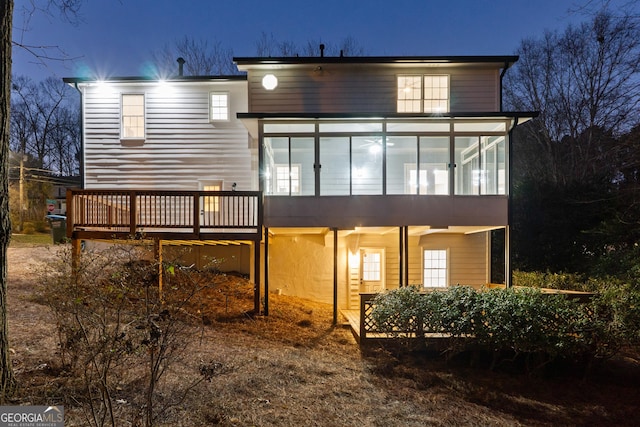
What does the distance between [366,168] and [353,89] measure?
8.67 ft

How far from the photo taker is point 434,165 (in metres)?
10.8

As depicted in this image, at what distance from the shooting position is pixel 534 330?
6.72 meters

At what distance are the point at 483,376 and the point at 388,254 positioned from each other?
5.72m

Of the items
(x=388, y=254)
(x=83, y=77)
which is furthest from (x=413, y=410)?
(x=83, y=77)

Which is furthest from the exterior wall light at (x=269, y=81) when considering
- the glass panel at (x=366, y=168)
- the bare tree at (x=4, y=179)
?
the bare tree at (x=4, y=179)

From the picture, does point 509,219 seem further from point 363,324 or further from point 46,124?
point 46,124

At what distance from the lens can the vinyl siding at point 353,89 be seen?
37.4 feet

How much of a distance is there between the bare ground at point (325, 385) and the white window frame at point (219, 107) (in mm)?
7121

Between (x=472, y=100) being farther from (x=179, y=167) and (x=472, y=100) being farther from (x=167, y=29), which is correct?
(x=167, y=29)

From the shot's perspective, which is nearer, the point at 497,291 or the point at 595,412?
the point at 595,412

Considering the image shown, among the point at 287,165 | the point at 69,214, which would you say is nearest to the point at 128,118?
the point at 69,214

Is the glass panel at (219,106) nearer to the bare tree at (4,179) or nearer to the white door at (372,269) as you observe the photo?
the white door at (372,269)

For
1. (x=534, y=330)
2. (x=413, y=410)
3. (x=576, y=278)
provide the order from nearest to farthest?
(x=413, y=410)
(x=534, y=330)
(x=576, y=278)

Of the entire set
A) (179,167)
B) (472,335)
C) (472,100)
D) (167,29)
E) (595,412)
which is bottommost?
(595,412)
